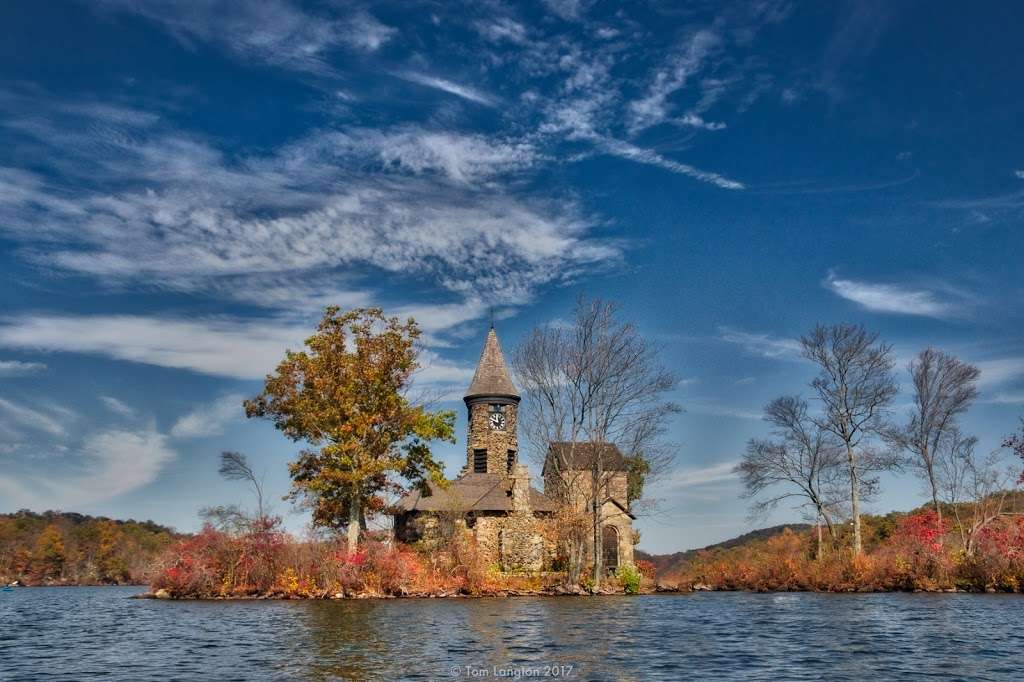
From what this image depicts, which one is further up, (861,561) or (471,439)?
(471,439)

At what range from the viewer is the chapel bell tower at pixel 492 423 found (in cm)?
5941

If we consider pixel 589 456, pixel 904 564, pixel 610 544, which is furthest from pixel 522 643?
pixel 610 544

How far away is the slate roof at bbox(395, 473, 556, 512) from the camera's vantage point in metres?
50.5

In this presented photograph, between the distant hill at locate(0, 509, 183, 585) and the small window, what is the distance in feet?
227

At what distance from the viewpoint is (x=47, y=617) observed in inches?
1278

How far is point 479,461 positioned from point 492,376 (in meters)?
7.11

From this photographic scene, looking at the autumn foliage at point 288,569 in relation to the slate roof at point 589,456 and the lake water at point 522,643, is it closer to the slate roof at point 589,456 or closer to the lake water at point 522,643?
the lake water at point 522,643

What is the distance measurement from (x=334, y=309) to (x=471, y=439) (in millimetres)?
21733

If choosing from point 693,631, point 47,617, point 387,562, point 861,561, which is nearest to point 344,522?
point 387,562

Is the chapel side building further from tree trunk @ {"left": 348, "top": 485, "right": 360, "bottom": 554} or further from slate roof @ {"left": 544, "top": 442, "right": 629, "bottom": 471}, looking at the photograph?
tree trunk @ {"left": 348, "top": 485, "right": 360, "bottom": 554}

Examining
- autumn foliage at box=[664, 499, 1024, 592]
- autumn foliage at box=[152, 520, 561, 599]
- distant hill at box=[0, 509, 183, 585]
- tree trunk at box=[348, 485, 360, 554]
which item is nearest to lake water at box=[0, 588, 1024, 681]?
autumn foliage at box=[152, 520, 561, 599]

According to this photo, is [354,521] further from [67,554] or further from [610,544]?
[67,554]

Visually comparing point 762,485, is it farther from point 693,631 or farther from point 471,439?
point 693,631

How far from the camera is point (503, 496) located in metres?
52.6
